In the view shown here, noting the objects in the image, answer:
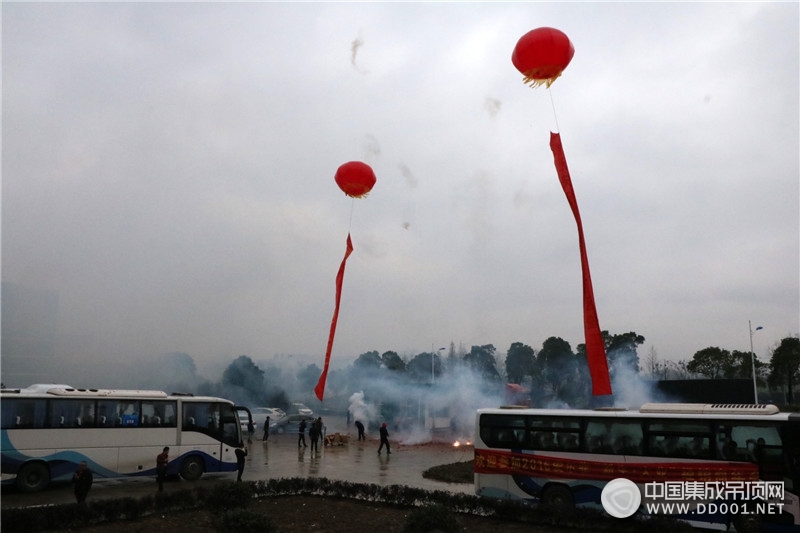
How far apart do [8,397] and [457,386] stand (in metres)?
35.8

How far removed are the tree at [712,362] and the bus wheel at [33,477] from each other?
49.6 metres

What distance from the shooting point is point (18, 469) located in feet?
51.7

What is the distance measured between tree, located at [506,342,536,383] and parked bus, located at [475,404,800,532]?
47.8 meters

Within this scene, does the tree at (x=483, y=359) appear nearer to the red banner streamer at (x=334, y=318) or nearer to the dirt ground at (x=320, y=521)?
the red banner streamer at (x=334, y=318)

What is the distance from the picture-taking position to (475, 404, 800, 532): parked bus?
11.9 metres

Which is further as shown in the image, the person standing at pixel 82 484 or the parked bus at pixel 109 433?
the parked bus at pixel 109 433

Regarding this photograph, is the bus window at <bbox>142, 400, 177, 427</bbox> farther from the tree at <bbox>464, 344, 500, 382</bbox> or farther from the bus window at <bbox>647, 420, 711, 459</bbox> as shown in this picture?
the tree at <bbox>464, 344, 500, 382</bbox>

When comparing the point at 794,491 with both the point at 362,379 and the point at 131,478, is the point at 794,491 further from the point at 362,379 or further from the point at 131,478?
the point at 362,379

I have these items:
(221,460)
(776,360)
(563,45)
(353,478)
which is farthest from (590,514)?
(776,360)

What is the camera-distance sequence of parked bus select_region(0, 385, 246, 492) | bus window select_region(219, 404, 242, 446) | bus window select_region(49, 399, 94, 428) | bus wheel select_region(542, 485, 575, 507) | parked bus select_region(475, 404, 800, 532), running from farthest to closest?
bus window select_region(219, 404, 242, 446), bus window select_region(49, 399, 94, 428), parked bus select_region(0, 385, 246, 492), bus wheel select_region(542, 485, 575, 507), parked bus select_region(475, 404, 800, 532)

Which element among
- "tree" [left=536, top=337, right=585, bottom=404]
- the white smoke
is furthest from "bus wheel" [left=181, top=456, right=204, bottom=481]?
"tree" [left=536, top=337, right=585, bottom=404]

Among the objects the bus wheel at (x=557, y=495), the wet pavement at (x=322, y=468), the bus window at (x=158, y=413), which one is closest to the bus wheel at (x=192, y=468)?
the wet pavement at (x=322, y=468)

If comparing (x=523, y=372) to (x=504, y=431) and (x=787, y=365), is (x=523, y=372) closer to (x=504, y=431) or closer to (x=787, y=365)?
(x=787, y=365)

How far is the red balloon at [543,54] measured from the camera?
564 inches
